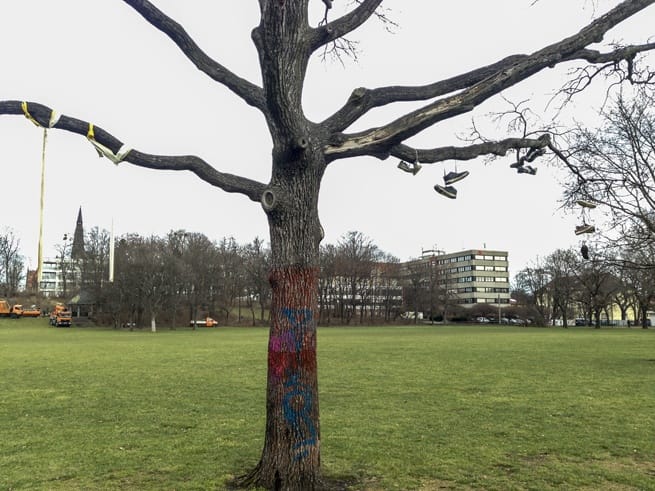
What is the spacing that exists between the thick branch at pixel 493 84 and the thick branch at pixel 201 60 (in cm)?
137

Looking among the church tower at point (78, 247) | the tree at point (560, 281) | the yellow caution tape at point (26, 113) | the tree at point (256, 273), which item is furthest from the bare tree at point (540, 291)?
the yellow caution tape at point (26, 113)

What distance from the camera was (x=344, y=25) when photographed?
5602 millimetres

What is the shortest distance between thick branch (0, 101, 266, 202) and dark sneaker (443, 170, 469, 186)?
2.02 metres

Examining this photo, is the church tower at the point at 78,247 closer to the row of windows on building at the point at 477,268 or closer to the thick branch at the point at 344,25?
the thick branch at the point at 344,25

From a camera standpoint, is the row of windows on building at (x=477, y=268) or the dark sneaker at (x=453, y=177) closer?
the dark sneaker at (x=453, y=177)

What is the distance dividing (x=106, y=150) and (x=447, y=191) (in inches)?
138

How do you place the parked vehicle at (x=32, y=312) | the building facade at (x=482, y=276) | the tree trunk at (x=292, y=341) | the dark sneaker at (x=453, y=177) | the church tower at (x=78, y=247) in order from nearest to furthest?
the tree trunk at (x=292, y=341) < the dark sneaker at (x=453, y=177) < the church tower at (x=78, y=247) < the parked vehicle at (x=32, y=312) < the building facade at (x=482, y=276)

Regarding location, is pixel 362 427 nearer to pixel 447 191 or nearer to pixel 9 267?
pixel 447 191

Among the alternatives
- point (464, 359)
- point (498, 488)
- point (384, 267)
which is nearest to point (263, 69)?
point (498, 488)

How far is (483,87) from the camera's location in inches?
194

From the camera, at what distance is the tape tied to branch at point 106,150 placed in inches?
187

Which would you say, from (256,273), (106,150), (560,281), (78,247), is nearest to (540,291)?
(560,281)

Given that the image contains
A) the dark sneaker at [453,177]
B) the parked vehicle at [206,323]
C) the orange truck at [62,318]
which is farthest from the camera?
the parked vehicle at [206,323]

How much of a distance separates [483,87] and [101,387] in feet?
39.3
